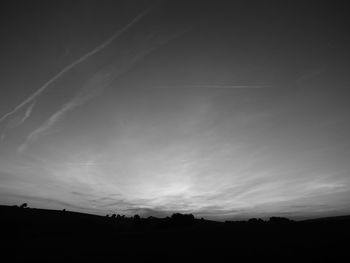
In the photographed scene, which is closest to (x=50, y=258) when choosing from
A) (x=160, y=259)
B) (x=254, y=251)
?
(x=160, y=259)

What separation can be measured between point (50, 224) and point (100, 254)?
28.9m

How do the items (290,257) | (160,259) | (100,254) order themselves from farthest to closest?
(100,254), (160,259), (290,257)

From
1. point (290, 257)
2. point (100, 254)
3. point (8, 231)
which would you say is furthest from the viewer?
point (8, 231)

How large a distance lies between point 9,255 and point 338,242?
2291 centimetres

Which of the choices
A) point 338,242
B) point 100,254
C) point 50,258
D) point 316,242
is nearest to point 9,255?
point 50,258

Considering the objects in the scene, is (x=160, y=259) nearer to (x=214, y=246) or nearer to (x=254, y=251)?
(x=214, y=246)

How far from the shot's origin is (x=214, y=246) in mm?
16188

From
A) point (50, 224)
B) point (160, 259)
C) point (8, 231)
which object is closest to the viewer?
point (160, 259)

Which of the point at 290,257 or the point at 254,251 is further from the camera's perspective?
the point at 254,251

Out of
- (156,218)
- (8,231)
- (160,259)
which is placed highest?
(156,218)

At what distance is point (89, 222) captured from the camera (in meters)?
44.5

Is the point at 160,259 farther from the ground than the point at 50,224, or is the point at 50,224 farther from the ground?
the point at 50,224

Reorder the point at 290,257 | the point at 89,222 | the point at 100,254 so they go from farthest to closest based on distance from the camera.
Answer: the point at 89,222 → the point at 100,254 → the point at 290,257

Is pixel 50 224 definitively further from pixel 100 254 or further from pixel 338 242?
pixel 338 242
